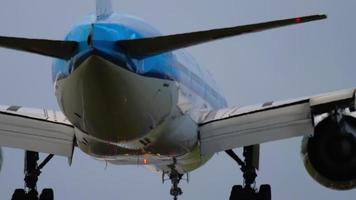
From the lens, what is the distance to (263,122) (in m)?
24.8

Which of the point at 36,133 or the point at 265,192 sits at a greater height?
the point at 36,133

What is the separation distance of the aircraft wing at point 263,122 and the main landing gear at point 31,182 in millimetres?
5757

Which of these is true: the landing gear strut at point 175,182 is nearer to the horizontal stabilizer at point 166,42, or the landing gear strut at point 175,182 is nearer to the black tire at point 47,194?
the black tire at point 47,194

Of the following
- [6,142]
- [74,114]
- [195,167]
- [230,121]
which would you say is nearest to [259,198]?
[195,167]

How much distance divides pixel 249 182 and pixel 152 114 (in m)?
7.72

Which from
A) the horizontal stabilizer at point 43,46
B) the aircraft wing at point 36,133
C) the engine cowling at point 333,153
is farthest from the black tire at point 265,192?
the horizontal stabilizer at point 43,46

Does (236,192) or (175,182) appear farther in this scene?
(175,182)

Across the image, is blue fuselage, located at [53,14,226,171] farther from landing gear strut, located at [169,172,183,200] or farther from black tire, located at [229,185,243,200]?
landing gear strut, located at [169,172,183,200]

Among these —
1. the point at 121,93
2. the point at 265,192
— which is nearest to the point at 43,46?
the point at 121,93

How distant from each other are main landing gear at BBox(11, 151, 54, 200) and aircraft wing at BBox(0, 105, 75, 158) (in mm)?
4596

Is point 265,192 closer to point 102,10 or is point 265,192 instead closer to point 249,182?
point 249,182

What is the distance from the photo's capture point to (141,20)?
2209 cm

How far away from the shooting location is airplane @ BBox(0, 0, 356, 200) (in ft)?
63.7

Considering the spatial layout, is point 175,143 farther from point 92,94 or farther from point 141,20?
point 92,94
